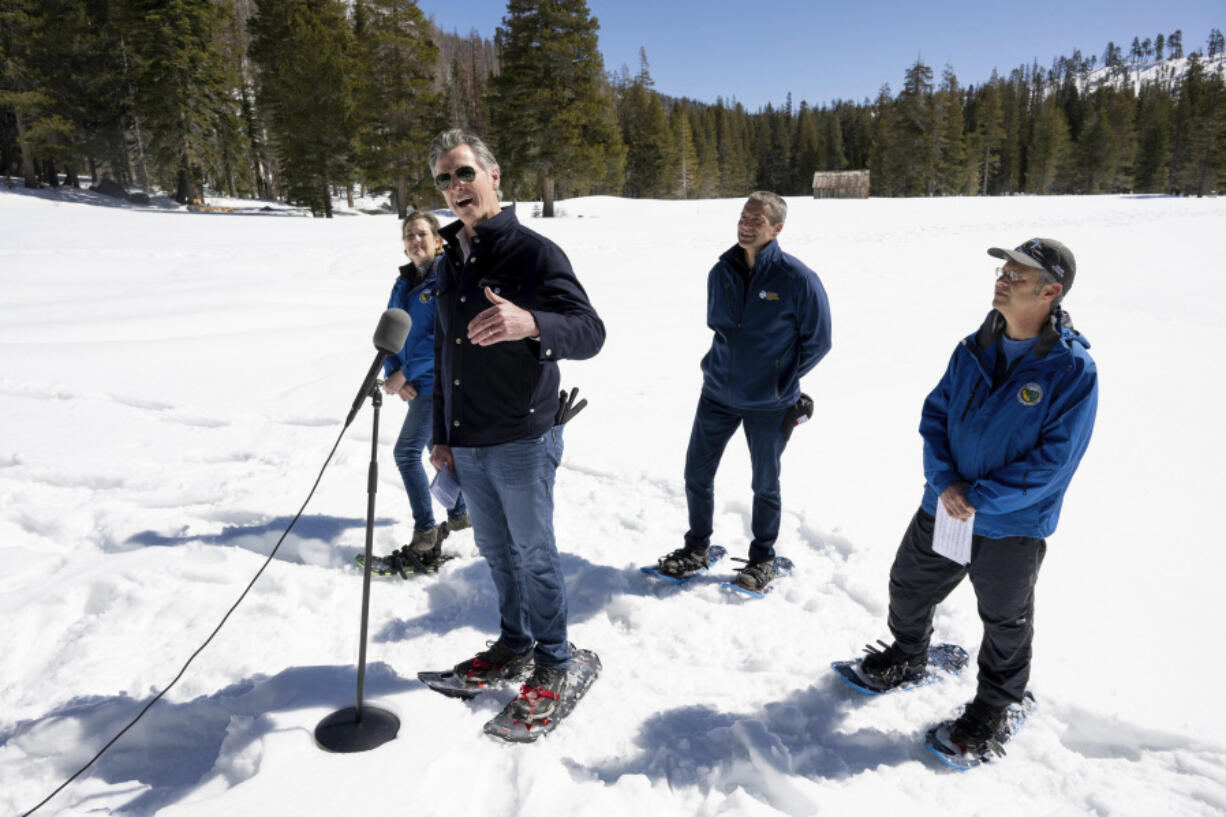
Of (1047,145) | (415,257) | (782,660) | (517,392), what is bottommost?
(782,660)

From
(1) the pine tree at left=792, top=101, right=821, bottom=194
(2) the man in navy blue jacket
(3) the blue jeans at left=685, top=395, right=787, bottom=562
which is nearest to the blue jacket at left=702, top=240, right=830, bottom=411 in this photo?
(2) the man in navy blue jacket

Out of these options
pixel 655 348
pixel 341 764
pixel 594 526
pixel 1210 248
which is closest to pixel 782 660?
pixel 594 526

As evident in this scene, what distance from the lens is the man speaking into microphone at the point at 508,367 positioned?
8.28 feet

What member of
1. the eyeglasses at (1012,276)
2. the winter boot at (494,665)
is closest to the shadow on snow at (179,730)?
the winter boot at (494,665)

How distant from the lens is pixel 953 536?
2.62 m

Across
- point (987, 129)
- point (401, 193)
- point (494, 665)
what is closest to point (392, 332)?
point (494, 665)

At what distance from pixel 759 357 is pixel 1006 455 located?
144cm

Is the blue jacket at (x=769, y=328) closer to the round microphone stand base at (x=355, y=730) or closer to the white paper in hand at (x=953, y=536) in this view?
the white paper in hand at (x=953, y=536)

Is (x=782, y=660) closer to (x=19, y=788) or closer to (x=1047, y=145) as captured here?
(x=19, y=788)

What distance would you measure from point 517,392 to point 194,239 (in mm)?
19992

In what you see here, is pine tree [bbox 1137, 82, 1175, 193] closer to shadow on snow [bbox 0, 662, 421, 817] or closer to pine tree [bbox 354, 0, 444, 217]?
pine tree [bbox 354, 0, 444, 217]

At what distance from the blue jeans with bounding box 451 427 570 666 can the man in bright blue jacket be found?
5.22 ft

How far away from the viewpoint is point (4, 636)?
3301 mm

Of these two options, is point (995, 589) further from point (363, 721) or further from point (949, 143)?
point (949, 143)
